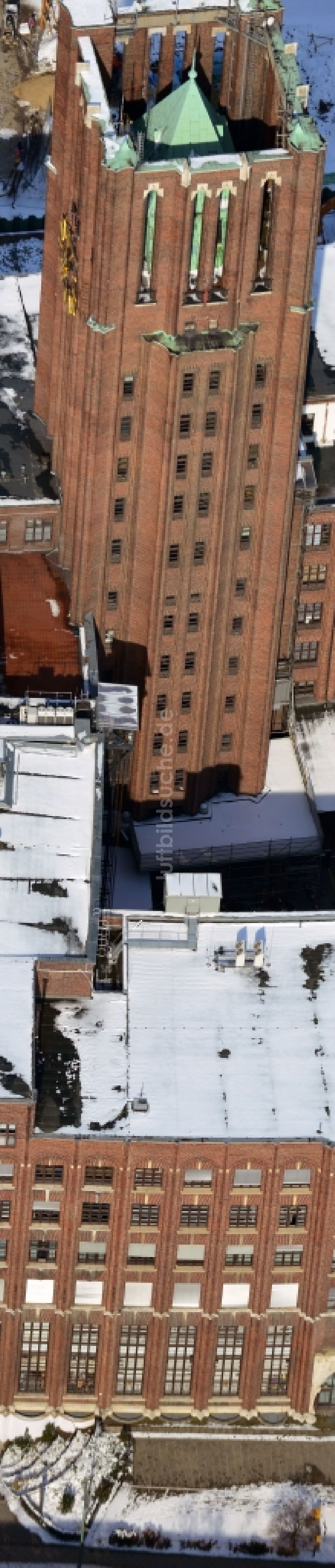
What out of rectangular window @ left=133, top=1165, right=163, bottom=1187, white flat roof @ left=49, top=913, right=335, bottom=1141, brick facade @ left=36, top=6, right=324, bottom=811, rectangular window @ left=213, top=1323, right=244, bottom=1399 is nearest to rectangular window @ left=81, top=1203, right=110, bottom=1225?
rectangular window @ left=133, top=1165, right=163, bottom=1187

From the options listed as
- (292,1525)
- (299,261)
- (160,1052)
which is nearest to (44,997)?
(160,1052)

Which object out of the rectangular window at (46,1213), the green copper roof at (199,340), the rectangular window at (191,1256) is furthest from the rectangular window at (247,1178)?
the green copper roof at (199,340)

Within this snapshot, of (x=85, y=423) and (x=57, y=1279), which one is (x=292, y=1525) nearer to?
(x=57, y=1279)

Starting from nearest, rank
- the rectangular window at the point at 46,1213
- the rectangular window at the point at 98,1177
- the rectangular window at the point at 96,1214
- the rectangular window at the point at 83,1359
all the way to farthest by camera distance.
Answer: the rectangular window at the point at 98,1177 → the rectangular window at the point at 46,1213 → the rectangular window at the point at 96,1214 → the rectangular window at the point at 83,1359

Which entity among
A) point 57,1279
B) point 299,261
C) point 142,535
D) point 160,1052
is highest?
point 299,261

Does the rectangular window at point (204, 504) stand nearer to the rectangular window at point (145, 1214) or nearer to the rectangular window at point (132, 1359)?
the rectangular window at point (145, 1214)

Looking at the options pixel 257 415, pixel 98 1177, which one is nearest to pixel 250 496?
pixel 257 415
